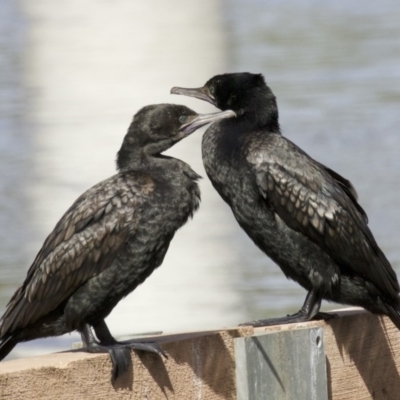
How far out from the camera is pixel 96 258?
4188mm

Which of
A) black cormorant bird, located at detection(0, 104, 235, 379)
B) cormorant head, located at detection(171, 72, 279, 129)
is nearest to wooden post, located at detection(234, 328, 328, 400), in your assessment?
black cormorant bird, located at detection(0, 104, 235, 379)

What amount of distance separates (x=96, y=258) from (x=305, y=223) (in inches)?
42.6

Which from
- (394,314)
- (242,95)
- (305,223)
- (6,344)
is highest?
(242,95)

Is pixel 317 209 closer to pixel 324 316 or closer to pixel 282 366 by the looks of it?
pixel 324 316

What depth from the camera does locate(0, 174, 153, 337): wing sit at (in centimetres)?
412

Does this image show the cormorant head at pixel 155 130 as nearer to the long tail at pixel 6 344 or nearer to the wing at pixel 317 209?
the wing at pixel 317 209

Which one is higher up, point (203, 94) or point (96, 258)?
point (203, 94)

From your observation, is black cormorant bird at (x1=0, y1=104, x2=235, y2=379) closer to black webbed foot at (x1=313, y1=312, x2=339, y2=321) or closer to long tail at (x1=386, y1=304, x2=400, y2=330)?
black webbed foot at (x1=313, y1=312, x2=339, y2=321)

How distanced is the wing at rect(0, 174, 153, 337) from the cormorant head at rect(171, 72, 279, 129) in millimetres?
1149

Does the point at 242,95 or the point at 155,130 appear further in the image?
the point at 242,95

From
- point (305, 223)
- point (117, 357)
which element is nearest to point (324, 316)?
point (305, 223)

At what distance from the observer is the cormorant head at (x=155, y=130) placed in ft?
15.0

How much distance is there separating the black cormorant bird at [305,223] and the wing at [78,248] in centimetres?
81

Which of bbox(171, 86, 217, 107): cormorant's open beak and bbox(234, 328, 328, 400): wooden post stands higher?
bbox(171, 86, 217, 107): cormorant's open beak
